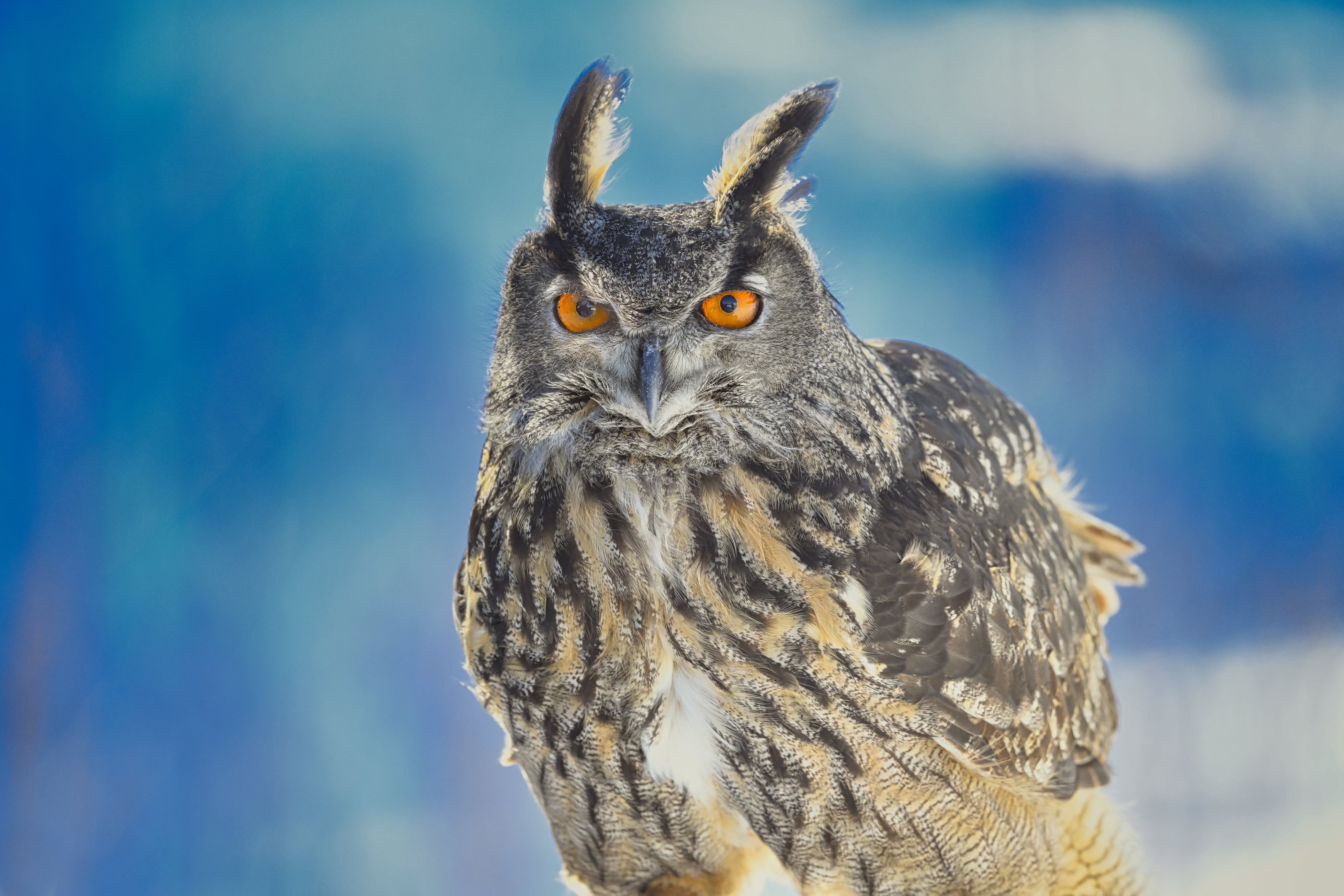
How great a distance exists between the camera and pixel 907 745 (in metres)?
1.04

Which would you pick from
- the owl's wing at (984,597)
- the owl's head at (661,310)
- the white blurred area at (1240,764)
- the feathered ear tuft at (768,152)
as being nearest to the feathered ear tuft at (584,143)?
the owl's head at (661,310)

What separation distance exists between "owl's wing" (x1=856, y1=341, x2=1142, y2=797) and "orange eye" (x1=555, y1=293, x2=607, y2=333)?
0.36m

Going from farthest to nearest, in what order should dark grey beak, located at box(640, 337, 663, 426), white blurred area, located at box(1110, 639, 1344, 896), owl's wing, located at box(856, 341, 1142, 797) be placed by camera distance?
white blurred area, located at box(1110, 639, 1344, 896)
owl's wing, located at box(856, 341, 1142, 797)
dark grey beak, located at box(640, 337, 663, 426)

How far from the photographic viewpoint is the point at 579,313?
0.92 meters

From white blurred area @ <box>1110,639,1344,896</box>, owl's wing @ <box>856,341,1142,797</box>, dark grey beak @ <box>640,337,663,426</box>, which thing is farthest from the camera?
white blurred area @ <box>1110,639,1344,896</box>

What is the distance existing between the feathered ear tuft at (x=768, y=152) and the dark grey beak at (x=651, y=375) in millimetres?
149

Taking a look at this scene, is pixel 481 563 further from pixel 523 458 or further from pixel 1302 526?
pixel 1302 526

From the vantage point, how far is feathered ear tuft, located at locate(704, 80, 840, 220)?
925mm

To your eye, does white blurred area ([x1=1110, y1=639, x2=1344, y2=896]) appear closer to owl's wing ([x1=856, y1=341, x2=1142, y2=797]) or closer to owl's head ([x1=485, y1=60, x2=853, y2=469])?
owl's wing ([x1=856, y1=341, x2=1142, y2=797])

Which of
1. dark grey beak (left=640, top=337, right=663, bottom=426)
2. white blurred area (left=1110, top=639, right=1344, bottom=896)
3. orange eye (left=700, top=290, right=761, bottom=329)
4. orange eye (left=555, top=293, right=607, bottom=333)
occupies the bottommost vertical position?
white blurred area (left=1110, top=639, right=1344, bottom=896)

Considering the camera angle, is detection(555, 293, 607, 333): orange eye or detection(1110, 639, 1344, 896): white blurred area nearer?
detection(555, 293, 607, 333): orange eye

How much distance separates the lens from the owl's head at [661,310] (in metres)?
0.88

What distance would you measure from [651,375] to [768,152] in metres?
0.26

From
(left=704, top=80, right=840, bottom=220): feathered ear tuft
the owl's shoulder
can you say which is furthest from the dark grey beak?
the owl's shoulder
